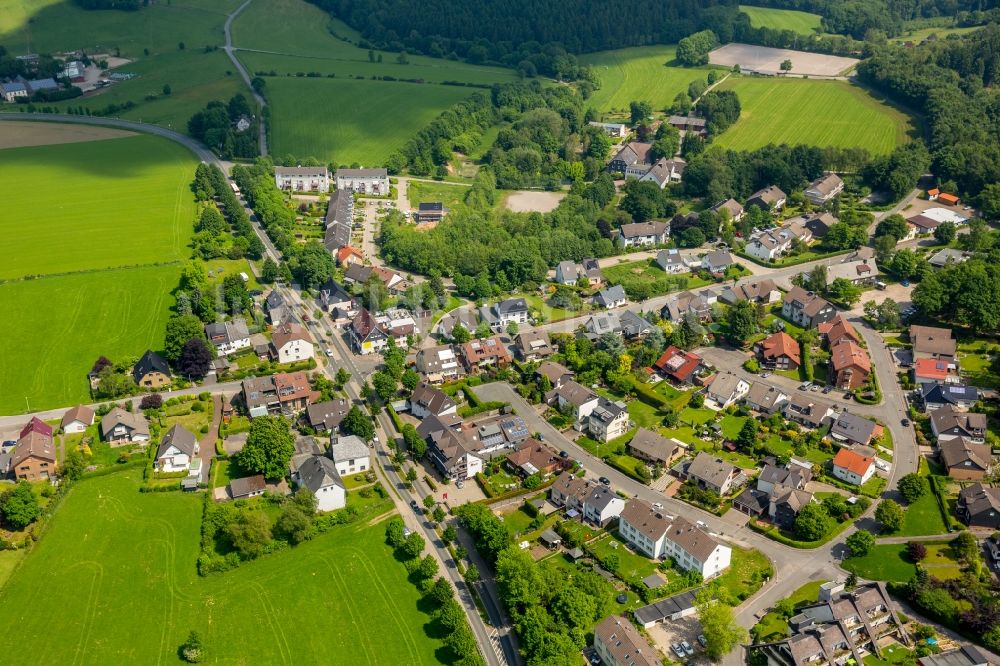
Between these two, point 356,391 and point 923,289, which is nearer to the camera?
point 356,391

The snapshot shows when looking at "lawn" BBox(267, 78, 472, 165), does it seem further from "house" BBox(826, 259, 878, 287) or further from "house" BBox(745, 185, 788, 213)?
"house" BBox(826, 259, 878, 287)

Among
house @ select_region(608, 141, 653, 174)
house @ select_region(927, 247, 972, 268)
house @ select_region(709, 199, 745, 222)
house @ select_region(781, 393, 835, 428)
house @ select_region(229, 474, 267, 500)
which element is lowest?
house @ select_region(781, 393, 835, 428)

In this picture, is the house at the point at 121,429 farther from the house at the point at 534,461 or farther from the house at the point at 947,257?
the house at the point at 947,257

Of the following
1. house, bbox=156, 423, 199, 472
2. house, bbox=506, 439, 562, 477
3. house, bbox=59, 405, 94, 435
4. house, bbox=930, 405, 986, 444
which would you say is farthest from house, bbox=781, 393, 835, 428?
house, bbox=59, 405, 94, 435


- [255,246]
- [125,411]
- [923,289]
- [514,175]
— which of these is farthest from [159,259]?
[923,289]

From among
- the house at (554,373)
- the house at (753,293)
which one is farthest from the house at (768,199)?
the house at (554,373)

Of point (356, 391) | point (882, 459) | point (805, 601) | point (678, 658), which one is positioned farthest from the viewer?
point (356, 391)

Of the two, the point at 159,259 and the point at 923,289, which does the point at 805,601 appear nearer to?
the point at 923,289
